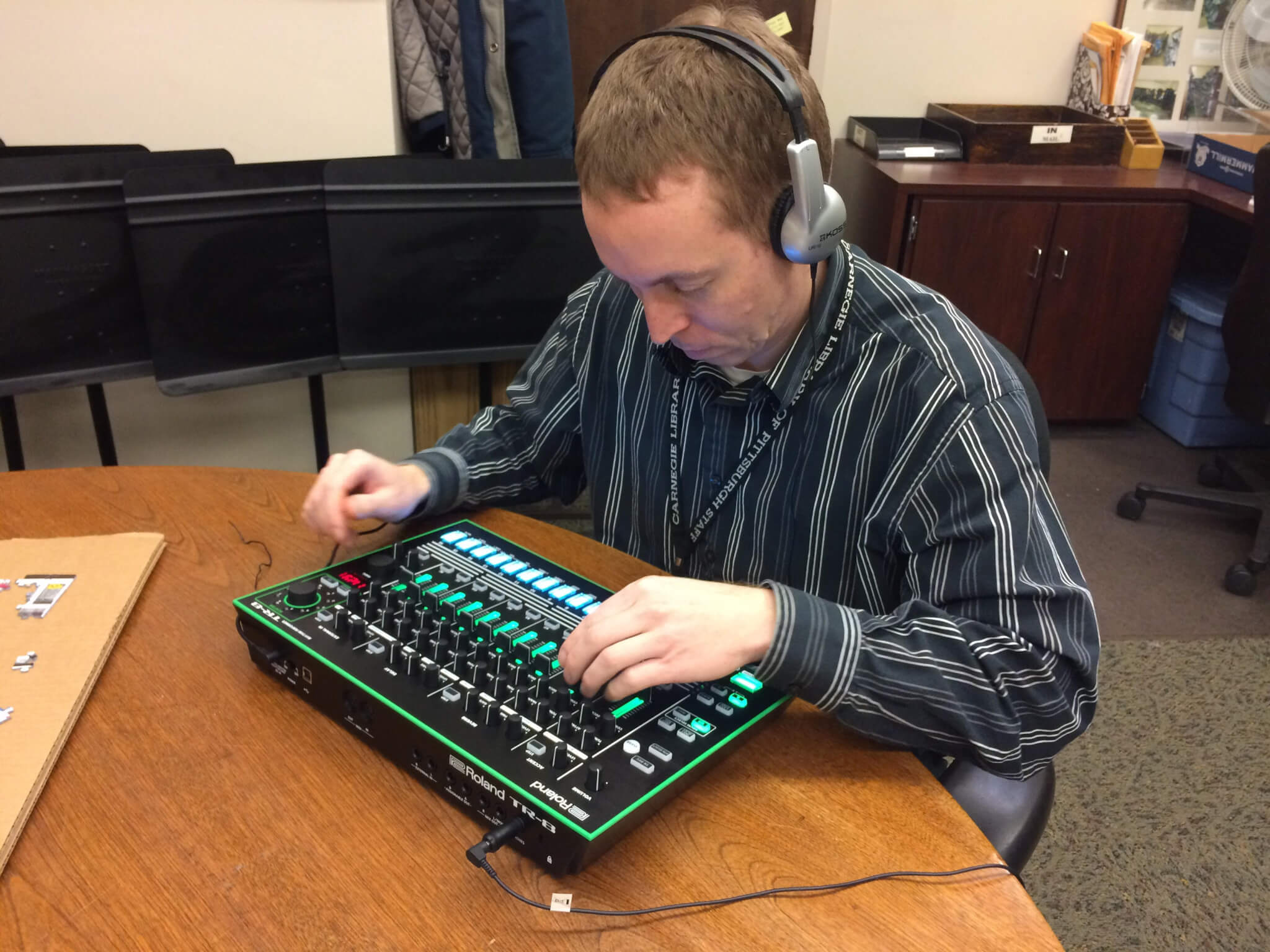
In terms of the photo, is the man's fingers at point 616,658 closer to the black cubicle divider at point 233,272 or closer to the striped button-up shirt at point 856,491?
the striped button-up shirt at point 856,491

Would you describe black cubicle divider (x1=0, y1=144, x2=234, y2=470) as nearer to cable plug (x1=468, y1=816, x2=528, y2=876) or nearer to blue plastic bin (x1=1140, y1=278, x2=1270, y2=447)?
cable plug (x1=468, y1=816, x2=528, y2=876)

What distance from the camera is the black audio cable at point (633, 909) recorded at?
23.5 inches

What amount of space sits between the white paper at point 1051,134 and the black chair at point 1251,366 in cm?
80

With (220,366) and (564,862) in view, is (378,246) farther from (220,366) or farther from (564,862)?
(564,862)

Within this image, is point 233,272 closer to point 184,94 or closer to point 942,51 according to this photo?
point 184,94

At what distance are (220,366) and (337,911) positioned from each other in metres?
1.51

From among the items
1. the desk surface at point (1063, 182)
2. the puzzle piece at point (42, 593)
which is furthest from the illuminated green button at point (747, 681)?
the desk surface at point (1063, 182)

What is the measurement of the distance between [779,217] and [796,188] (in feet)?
0.12

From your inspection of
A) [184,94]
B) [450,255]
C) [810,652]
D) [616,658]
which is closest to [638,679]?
[616,658]

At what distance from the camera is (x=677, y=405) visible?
1041 mm

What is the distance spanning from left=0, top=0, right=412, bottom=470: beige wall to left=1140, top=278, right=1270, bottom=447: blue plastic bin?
2335mm

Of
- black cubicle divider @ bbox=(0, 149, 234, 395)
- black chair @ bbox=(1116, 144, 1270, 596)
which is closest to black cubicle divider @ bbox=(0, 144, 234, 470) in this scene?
black cubicle divider @ bbox=(0, 149, 234, 395)

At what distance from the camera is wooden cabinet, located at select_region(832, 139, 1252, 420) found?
2795 mm

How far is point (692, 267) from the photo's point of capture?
0.79 metres
